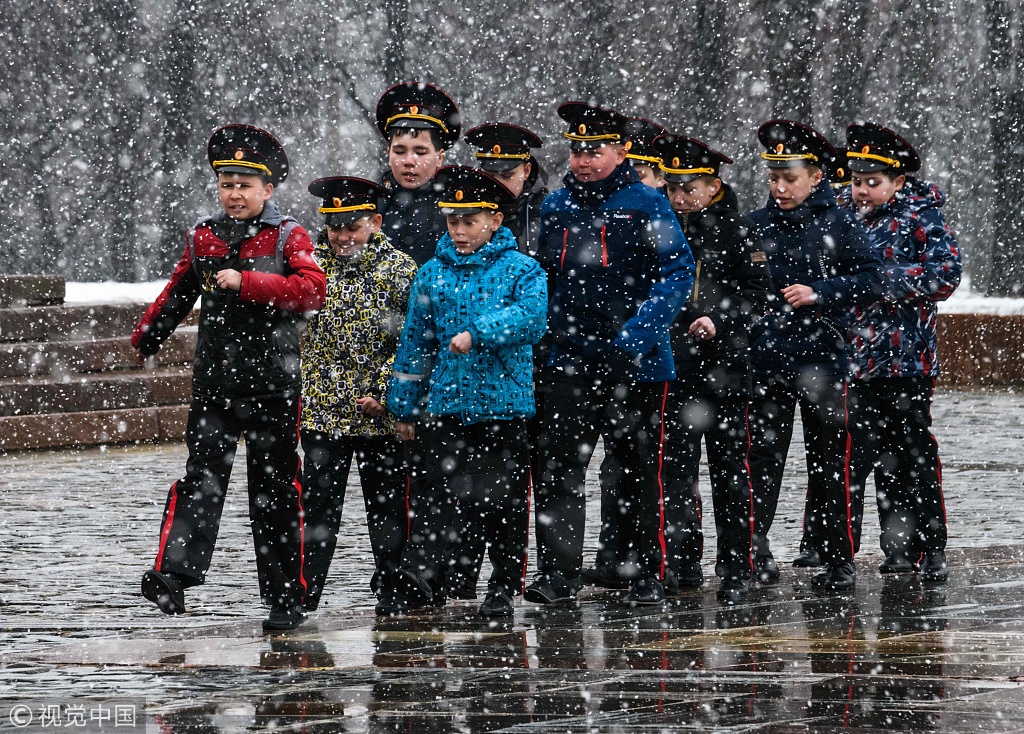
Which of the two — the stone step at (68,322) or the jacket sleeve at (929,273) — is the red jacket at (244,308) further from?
the stone step at (68,322)

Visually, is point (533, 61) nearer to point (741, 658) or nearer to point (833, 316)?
point (833, 316)

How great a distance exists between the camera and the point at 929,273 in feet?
25.4

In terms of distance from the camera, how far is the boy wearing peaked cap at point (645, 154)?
8.18 meters

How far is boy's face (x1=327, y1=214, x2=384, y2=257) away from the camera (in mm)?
7125

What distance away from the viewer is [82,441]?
43.3 ft

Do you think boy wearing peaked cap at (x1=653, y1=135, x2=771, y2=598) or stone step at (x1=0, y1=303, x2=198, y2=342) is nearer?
boy wearing peaked cap at (x1=653, y1=135, x2=771, y2=598)

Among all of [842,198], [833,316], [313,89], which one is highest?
[313,89]

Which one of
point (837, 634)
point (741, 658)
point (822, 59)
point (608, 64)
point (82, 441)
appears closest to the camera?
point (741, 658)

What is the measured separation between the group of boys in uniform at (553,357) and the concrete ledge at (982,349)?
33.0ft

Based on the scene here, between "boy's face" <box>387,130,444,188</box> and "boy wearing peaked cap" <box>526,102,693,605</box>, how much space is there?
623 mm

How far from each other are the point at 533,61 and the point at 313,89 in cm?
287

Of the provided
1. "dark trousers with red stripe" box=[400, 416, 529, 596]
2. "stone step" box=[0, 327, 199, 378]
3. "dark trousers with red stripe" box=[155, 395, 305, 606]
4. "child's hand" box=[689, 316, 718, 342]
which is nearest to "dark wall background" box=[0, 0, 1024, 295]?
"stone step" box=[0, 327, 199, 378]

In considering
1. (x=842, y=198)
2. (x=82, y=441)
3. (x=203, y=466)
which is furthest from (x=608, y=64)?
(x=203, y=466)

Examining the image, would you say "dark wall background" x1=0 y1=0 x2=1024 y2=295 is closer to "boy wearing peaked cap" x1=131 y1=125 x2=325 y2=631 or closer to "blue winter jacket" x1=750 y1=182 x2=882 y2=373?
"blue winter jacket" x1=750 y1=182 x2=882 y2=373
